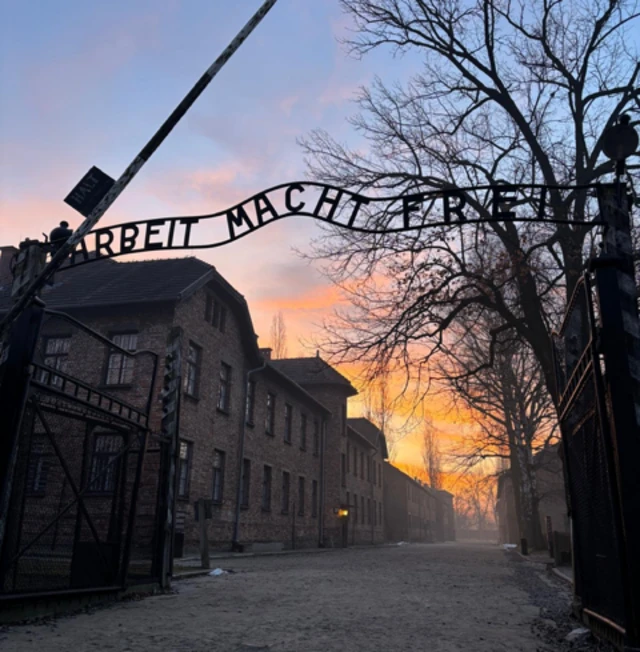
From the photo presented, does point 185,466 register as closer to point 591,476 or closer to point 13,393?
point 13,393

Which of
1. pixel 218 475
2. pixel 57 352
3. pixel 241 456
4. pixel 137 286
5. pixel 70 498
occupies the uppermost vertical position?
pixel 137 286

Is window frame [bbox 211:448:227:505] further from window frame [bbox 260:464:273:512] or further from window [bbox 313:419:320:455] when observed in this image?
window [bbox 313:419:320:455]

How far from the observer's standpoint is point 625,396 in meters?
4.00

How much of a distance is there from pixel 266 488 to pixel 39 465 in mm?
20125

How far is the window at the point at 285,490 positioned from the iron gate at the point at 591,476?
22.3 m

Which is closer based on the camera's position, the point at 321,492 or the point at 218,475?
the point at 218,475

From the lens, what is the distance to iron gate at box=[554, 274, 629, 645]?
4160 millimetres

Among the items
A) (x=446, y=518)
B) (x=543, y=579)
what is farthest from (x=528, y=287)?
(x=446, y=518)

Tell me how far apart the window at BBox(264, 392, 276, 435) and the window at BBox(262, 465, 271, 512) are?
163 cm

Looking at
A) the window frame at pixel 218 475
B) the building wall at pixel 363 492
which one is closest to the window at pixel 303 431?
the building wall at pixel 363 492

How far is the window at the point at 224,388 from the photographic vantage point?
22031mm

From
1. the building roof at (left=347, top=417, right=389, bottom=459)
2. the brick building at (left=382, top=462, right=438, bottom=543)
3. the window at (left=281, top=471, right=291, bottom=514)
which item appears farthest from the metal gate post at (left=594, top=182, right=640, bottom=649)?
the brick building at (left=382, top=462, right=438, bottom=543)

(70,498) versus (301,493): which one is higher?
(301,493)

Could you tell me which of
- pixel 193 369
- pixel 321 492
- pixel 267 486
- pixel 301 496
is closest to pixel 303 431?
pixel 301 496
